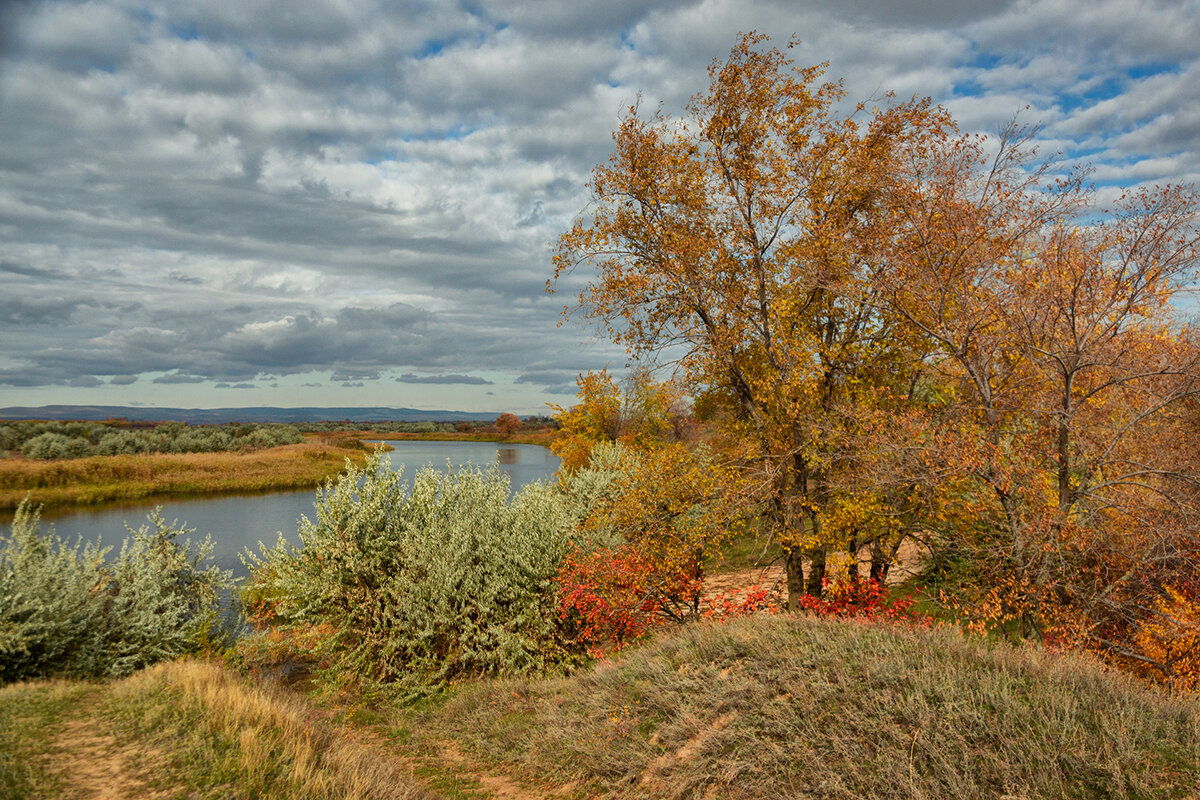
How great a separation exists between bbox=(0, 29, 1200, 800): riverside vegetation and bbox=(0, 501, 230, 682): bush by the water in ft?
0.30

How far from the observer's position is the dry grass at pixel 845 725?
4.79 m

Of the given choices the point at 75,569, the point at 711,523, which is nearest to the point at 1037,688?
the point at 711,523

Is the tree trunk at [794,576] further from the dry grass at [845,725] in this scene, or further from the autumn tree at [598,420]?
the autumn tree at [598,420]

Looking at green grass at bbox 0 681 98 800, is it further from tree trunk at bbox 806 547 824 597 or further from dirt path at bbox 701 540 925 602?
dirt path at bbox 701 540 925 602

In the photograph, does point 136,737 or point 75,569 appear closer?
point 136,737

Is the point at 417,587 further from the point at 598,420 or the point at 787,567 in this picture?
the point at 598,420

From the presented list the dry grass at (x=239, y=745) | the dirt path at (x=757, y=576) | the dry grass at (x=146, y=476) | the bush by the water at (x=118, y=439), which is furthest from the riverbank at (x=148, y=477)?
the dry grass at (x=239, y=745)

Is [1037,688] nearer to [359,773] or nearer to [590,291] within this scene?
[359,773]

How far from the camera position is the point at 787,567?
41.8 ft

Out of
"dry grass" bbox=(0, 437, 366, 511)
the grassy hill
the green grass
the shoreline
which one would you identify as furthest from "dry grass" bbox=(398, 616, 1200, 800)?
the shoreline

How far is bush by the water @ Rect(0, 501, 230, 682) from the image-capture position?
8406 millimetres

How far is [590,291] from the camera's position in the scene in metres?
12.9

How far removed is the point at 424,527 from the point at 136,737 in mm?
6462

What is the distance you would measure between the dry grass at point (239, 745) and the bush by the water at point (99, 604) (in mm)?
1618
